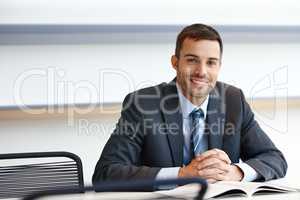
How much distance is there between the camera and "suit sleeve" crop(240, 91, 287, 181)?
1.63 meters

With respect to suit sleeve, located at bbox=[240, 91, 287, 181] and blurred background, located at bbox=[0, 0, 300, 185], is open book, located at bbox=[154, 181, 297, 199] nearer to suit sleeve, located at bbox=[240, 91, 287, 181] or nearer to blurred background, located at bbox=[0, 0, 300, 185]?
suit sleeve, located at bbox=[240, 91, 287, 181]

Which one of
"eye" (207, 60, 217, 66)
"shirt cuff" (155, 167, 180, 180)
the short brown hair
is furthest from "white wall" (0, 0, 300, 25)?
"shirt cuff" (155, 167, 180, 180)

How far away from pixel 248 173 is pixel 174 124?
0.38 metres

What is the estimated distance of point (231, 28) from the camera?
8.07 feet

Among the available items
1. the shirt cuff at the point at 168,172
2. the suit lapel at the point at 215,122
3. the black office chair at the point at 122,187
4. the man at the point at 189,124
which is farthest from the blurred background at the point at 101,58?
the black office chair at the point at 122,187

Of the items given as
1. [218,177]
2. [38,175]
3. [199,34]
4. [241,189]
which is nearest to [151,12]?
[199,34]

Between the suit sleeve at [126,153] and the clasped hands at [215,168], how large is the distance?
14 centimetres

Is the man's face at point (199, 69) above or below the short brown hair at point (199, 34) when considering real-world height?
below

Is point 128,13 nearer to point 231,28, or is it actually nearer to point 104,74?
point 104,74

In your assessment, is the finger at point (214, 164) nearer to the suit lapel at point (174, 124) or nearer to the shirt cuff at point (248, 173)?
the shirt cuff at point (248, 173)

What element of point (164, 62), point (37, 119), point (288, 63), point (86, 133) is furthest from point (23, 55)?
point (288, 63)

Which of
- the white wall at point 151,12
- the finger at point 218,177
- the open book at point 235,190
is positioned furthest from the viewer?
the white wall at point 151,12

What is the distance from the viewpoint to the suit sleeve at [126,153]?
1.61 meters

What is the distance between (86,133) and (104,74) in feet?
1.03
